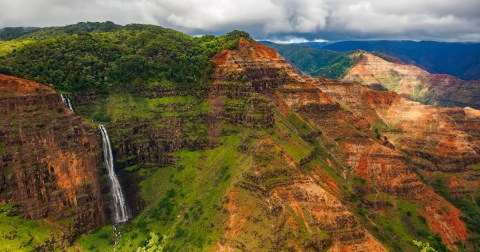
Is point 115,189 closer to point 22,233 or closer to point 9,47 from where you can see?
point 22,233

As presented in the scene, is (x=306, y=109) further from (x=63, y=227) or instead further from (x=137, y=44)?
(x=63, y=227)

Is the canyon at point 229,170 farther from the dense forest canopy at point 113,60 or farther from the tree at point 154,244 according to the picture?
the dense forest canopy at point 113,60

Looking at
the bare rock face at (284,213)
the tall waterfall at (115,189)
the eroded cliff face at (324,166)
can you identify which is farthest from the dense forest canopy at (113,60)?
the bare rock face at (284,213)

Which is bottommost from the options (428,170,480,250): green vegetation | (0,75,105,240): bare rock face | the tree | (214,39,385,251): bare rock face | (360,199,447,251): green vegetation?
(428,170,480,250): green vegetation

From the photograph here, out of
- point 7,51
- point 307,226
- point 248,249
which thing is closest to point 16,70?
point 7,51

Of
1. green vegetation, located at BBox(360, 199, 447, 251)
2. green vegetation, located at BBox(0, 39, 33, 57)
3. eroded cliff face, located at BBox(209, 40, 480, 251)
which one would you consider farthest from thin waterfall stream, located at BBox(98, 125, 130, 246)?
green vegetation, located at BBox(360, 199, 447, 251)

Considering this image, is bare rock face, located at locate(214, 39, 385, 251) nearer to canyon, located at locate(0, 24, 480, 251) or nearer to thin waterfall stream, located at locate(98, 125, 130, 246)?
canyon, located at locate(0, 24, 480, 251)
